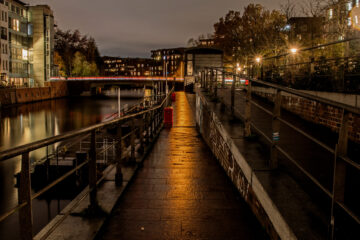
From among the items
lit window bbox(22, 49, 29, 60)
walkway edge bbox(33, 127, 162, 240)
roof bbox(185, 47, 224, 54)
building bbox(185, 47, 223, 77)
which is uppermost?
lit window bbox(22, 49, 29, 60)

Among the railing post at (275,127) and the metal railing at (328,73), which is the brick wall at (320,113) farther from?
the railing post at (275,127)

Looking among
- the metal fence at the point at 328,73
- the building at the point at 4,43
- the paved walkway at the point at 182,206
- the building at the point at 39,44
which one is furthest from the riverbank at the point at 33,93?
the paved walkway at the point at 182,206

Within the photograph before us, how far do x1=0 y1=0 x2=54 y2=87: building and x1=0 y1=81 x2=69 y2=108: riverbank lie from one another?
2.25 metres

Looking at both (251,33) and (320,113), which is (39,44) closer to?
(251,33)

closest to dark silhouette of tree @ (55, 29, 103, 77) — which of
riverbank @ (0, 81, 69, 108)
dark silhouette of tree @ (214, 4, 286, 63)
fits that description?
riverbank @ (0, 81, 69, 108)

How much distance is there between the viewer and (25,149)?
2.30m

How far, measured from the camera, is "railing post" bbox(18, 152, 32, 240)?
238 cm

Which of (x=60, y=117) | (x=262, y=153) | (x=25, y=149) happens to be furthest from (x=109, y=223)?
(x=60, y=117)

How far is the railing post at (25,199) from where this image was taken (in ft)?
7.81

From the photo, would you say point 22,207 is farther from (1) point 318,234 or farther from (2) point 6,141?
(2) point 6,141

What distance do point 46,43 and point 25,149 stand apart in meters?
66.6

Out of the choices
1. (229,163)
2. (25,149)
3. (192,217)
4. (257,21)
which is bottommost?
(192,217)

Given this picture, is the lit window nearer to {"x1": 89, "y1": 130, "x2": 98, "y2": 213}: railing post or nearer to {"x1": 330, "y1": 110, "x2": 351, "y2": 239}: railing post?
{"x1": 89, "y1": 130, "x2": 98, "y2": 213}: railing post

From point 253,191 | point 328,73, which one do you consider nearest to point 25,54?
point 328,73
